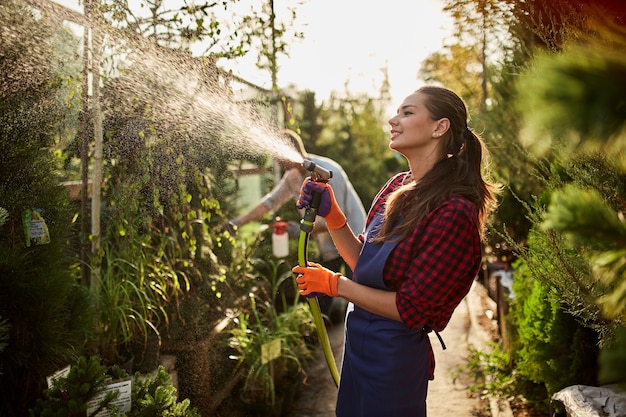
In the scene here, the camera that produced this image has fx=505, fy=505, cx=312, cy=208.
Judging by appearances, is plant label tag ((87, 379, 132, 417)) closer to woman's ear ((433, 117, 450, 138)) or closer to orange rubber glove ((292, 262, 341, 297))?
orange rubber glove ((292, 262, 341, 297))

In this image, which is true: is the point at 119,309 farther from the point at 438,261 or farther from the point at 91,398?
the point at 438,261

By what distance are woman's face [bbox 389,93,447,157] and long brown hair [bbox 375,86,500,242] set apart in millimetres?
27

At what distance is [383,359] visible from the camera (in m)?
1.81

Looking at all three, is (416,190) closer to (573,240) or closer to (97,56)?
(573,240)

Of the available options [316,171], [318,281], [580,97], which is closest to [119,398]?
[318,281]

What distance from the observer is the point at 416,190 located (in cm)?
180

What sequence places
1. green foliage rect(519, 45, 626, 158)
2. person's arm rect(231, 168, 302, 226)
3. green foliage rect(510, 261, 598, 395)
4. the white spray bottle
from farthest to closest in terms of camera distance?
1. the white spray bottle
2. person's arm rect(231, 168, 302, 226)
3. green foliage rect(510, 261, 598, 395)
4. green foliage rect(519, 45, 626, 158)

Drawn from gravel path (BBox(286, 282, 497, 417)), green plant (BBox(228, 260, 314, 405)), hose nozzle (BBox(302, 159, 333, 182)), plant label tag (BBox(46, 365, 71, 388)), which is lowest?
gravel path (BBox(286, 282, 497, 417))

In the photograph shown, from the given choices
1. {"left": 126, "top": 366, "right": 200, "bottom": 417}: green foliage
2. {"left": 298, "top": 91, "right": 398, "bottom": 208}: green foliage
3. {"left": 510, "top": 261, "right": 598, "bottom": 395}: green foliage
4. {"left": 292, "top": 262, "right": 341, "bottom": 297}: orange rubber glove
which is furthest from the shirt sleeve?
{"left": 298, "top": 91, "right": 398, "bottom": 208}: green foliage

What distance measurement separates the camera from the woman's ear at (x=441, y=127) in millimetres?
1845

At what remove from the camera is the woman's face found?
1841mm

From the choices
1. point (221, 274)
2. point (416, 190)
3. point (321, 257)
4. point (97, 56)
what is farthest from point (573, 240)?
point (321, 257)

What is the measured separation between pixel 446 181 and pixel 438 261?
1.00ft

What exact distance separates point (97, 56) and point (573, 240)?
2.50 metres
